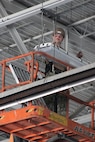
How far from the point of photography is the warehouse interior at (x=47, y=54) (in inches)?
723

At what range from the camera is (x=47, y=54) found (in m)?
19.9

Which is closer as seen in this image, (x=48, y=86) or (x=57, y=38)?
(x=48, y=86)

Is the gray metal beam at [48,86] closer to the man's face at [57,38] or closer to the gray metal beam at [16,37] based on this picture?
the man's face at [57,38]

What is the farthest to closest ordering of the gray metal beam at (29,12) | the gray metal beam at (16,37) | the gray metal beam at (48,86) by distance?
1. the gray metal beam at (16,37)
2. the gray metal beam at (29,12)
3. the gray metal beam at (48,86)

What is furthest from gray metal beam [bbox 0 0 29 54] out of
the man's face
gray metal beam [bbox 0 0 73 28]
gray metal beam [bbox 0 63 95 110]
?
gray metal beam [bbox 0 63 95 110]

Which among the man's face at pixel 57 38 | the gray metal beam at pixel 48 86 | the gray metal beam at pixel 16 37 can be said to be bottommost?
the gray metal beam at pixel 48 86

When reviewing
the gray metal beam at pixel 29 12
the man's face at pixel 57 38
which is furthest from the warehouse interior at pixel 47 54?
the man's face at pixel 57 38

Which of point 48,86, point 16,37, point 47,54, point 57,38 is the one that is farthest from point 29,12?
point 48,86

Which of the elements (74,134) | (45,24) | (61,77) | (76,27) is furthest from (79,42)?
(61,77)

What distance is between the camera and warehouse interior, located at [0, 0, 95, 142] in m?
18.4

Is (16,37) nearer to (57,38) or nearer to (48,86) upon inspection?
(57,38)

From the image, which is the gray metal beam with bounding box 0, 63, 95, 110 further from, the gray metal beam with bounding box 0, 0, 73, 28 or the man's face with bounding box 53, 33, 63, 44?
the gray metal beam with bounding box 0, 0, 73, 28

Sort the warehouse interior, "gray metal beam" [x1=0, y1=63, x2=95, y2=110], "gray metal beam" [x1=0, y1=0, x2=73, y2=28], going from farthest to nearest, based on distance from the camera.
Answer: "gray metal beam" [x1=0, y1=0, x2=73, y2=28], the warehouse interior, "gray metal beam" [x1=0, y1=63, x2=95, y2=110]

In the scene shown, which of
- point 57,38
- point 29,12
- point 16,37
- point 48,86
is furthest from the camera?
point 16,37
